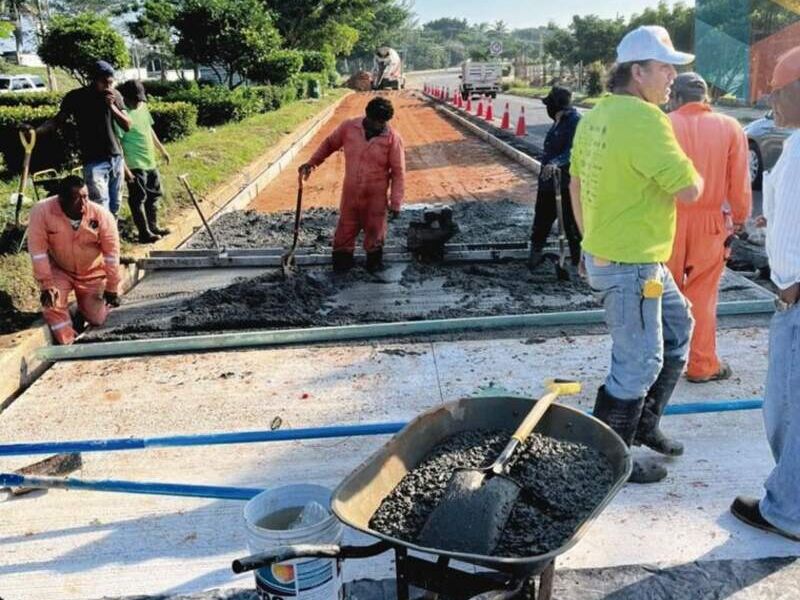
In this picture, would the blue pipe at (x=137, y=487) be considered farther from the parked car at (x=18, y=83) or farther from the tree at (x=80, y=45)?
the parked car at (x=18, y=83)

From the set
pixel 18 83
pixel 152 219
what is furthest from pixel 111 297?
A: pixel 18 83

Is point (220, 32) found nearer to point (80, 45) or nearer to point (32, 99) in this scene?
point (32, 99)

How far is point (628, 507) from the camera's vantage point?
344 cm

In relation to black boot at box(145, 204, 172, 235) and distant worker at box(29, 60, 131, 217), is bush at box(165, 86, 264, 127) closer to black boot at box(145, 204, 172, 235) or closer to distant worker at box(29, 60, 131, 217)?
black boot at box(145, 204, 172, 235)

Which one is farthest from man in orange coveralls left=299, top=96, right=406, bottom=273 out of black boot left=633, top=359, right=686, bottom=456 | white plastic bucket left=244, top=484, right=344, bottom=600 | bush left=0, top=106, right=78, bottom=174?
bush left=0, top=106, right=78, bottom=174

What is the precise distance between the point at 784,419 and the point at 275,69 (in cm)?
2786

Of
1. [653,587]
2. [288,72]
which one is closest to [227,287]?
[653,587]

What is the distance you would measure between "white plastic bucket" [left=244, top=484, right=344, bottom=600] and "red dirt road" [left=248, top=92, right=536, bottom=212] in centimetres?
893

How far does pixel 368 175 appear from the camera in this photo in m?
7.09

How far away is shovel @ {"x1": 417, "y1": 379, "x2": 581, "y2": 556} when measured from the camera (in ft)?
7.33

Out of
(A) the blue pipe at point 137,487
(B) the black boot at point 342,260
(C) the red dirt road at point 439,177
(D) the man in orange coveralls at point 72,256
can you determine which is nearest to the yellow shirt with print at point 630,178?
(A) the blue pipe at point 137,487

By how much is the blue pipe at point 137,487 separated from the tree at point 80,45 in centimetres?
1601

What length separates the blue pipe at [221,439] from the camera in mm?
3467

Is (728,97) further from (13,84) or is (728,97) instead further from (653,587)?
(13,84)
